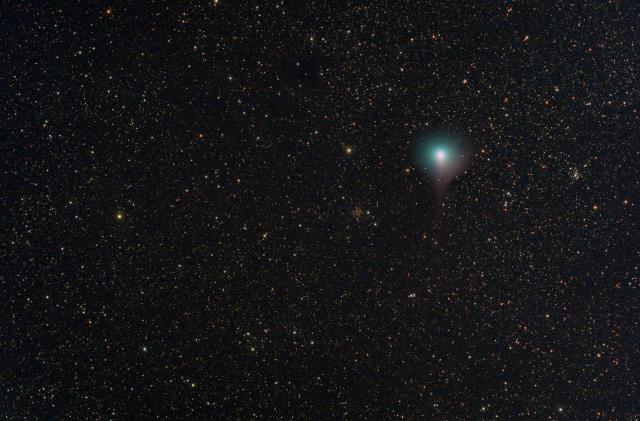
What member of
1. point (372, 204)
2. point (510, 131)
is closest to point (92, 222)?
point (372, 204)

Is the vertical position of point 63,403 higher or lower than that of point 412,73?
lower

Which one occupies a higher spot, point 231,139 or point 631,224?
point 231,139

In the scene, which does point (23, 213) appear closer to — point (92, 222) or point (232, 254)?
point (92, 222)

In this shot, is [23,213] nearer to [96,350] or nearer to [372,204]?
[96,350]

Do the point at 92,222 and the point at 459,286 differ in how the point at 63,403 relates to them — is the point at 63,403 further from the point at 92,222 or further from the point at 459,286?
the point at 459,286

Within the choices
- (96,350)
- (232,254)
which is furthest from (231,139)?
(96,350)
